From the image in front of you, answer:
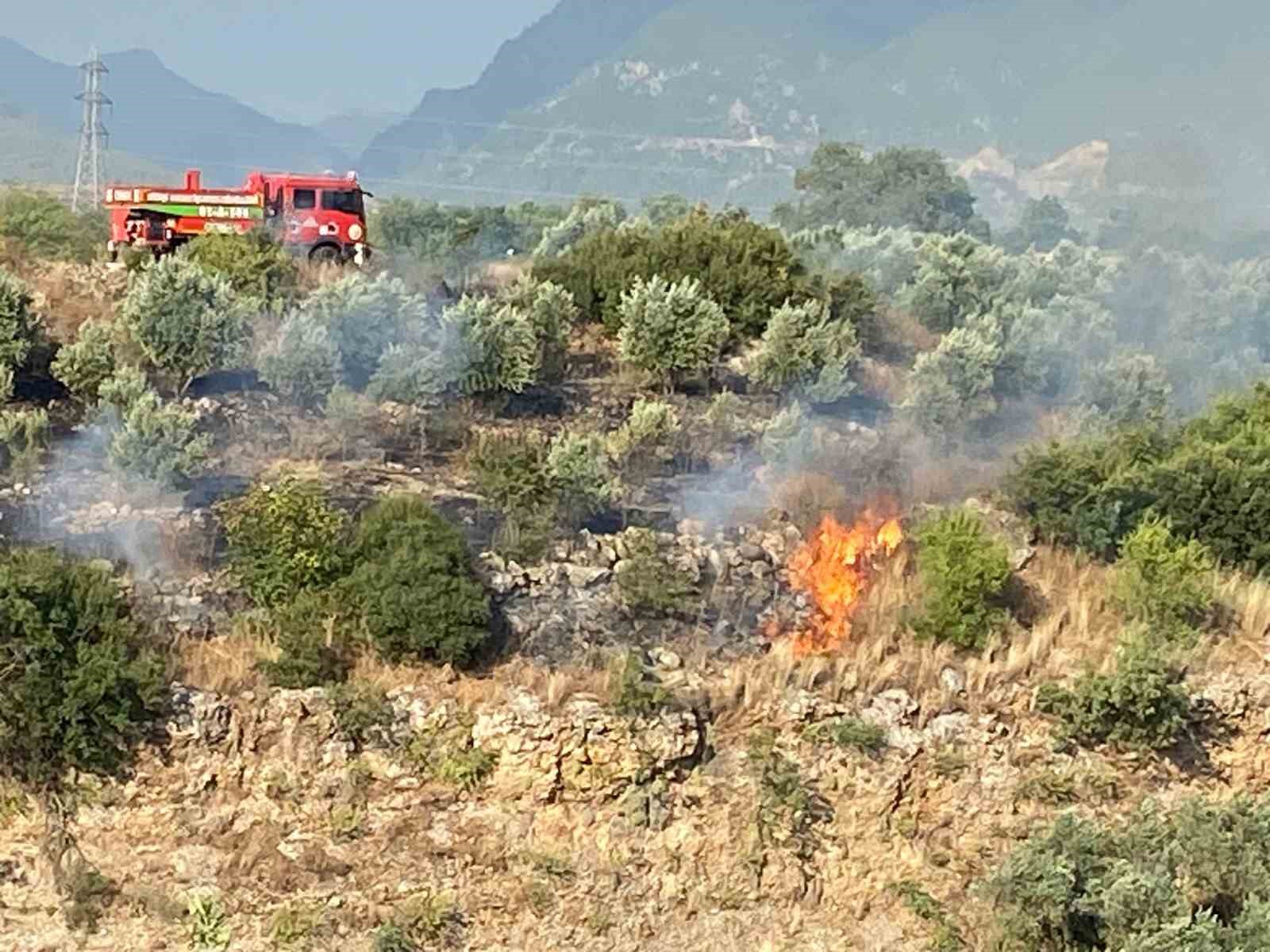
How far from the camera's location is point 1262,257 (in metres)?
35.7

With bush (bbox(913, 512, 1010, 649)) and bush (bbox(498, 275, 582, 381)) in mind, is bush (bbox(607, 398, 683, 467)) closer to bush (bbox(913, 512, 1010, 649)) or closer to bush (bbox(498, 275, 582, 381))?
bush (bbox(498, 275, 582, 381))

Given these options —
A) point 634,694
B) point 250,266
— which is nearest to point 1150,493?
point 634,694

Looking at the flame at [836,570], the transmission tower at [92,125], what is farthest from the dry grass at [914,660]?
the transmission tower at [92,125]

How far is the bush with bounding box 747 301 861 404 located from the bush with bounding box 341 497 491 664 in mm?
7863

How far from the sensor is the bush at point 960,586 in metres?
14.2

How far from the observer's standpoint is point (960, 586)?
562 inches

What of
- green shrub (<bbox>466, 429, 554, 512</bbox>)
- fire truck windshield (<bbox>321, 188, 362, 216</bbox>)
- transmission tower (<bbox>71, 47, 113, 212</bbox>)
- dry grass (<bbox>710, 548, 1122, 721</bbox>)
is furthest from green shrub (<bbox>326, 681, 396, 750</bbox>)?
transmission tower (<bbox>71, 47, 113, 212</bbox>)

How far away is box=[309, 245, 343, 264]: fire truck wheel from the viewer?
25516mm

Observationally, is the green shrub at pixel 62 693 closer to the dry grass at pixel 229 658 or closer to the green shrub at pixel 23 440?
the dry grass at pixel 229 658

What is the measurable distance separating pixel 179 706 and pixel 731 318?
12375mm

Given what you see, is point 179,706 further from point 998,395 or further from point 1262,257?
point 1262,257

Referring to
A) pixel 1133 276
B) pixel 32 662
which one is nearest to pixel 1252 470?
pixel 32 662

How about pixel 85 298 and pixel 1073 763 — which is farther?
pixel 85 298

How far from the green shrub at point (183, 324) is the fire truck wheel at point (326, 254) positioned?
6954 mm
